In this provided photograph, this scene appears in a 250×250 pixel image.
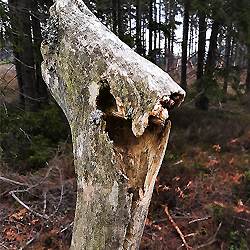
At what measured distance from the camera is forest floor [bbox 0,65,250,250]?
289cm

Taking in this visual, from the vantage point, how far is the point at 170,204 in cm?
362

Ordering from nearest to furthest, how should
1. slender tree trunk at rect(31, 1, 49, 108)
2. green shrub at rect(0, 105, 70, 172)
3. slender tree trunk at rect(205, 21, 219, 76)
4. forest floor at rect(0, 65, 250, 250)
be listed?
forest floor at rect(0, 65, 250, 250) < green shrub at rect(0, 105, 70, 172) < slender tree trunk at rect(31, 1, 49, 108) < slender tree trunk at rect(205, 21, 219, 76)

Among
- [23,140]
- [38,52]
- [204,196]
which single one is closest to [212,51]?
[204,196]

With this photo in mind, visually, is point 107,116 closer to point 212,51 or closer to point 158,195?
point 158,195

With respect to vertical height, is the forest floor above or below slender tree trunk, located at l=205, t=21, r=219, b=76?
below

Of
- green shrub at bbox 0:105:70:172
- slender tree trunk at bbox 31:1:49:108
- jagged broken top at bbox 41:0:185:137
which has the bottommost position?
green shrub at bbox 0:105:70:172

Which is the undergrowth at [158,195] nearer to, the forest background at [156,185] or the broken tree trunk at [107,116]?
the forest background at [156,185]

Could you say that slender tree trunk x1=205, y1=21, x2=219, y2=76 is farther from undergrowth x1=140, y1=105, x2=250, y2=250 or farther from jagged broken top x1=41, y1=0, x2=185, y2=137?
jagged broken top x1=41, y1=0, x2=185, y2=137

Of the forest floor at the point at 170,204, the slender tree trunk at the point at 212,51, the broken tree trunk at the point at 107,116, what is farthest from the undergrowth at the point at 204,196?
the slender tree trunk at the point at 212,51

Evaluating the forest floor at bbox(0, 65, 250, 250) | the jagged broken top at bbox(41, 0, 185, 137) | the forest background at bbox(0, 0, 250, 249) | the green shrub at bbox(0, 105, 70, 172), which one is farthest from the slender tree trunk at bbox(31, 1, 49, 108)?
the jagged broken top at bbox(41, 0, 185, 137)

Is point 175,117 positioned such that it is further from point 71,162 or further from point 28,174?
point 28,174

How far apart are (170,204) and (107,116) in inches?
127

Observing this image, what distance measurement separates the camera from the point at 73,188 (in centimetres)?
368

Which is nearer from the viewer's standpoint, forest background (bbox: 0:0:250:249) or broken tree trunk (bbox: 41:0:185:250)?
broken tree trunk (bbox: 41:0:185:250)
